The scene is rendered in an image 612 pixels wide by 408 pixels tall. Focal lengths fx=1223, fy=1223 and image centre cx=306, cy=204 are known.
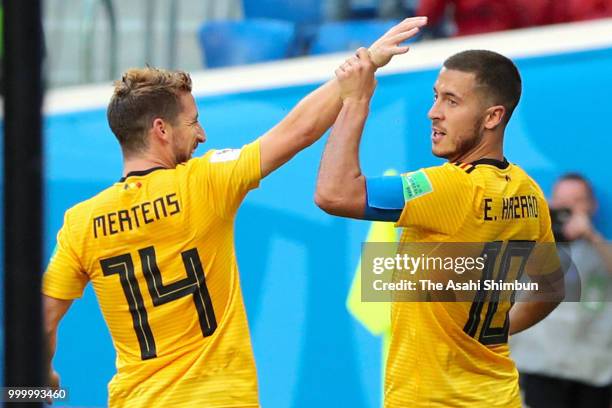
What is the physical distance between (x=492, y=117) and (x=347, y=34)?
215 centimetres

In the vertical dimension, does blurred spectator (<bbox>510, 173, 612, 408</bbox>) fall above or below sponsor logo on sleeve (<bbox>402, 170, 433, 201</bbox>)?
below

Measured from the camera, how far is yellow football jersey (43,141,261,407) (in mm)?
3639

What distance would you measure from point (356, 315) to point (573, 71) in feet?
5.09

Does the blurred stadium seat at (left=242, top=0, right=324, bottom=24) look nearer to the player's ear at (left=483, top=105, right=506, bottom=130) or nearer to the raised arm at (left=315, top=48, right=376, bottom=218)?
the player's ear at (left=483, top=105, right=506, bottom=130)

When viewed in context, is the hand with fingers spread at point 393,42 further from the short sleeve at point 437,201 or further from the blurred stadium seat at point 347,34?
the blurred stadium seat at point 347,34

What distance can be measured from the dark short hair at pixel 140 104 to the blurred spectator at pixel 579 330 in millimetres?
2057

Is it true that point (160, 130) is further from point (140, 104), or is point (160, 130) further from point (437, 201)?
point (437, 201)

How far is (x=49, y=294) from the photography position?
3736mm

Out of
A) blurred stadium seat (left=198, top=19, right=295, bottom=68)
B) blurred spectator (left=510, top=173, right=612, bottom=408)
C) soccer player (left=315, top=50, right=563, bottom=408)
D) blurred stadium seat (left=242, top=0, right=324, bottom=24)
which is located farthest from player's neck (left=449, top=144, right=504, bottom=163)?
blurred stadium seat (left=198, top=19, right=295, bottom=68)

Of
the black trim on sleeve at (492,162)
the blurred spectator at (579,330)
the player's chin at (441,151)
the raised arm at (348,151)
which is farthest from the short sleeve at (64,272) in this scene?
the blurred spectator at (579,330)

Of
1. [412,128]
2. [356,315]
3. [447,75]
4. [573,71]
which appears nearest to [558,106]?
[573,71]

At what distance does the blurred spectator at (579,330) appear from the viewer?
5203 millimetres

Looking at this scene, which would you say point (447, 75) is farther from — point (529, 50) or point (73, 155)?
point (73, 155)

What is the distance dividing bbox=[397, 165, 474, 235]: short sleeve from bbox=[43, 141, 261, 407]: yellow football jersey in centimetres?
46
